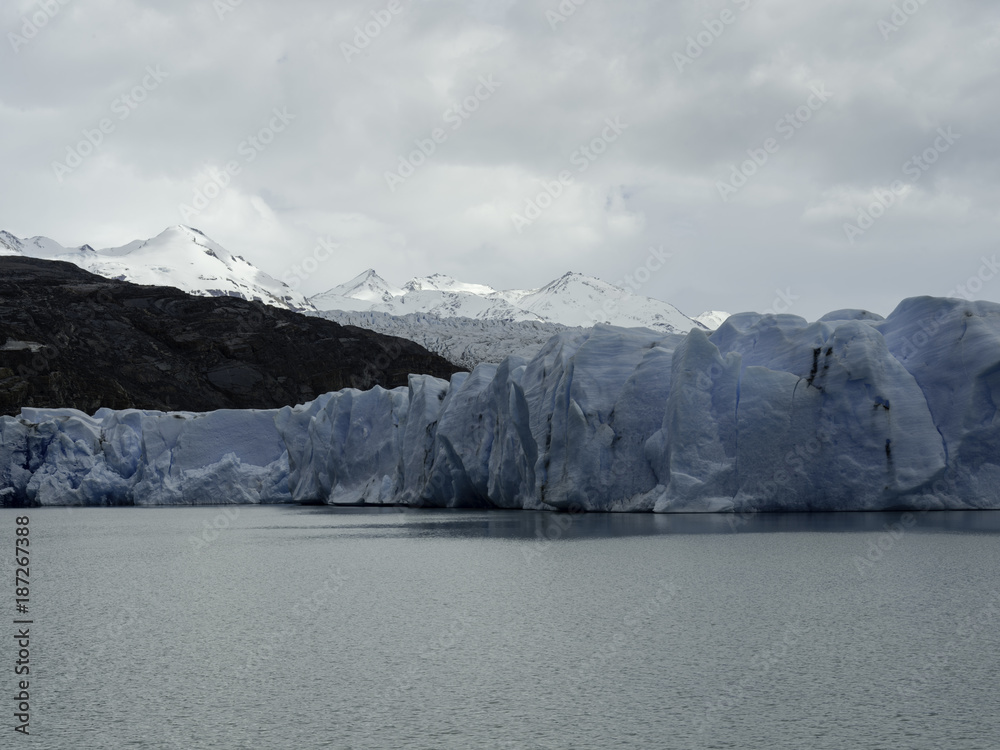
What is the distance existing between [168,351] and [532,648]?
76315 millimetres

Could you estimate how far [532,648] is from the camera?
22.5 feet

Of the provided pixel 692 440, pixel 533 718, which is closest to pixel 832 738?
pixel 533 718

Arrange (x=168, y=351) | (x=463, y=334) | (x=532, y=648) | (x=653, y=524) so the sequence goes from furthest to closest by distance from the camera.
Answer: (x=463, y=334) < (x=168, y=351) < (x=653, y=524) < (x=532, y=648)

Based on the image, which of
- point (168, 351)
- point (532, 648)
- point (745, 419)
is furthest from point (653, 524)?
point (168, 351)

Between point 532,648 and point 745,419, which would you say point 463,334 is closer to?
point 745,419

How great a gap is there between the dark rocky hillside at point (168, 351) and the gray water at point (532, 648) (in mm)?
58168

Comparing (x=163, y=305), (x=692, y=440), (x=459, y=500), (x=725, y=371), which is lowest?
(x=459, y=500)

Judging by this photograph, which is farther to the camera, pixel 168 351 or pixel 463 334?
pixel 463 334

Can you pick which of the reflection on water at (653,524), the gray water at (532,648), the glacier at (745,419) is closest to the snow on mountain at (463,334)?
the glacier at (745,419)

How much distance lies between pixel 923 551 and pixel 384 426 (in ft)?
76.2

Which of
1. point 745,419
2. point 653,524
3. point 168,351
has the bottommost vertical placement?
point 653,524

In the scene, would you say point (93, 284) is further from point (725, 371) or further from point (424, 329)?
point (725, 371)

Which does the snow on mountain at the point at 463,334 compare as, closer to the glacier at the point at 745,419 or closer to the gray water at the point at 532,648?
the glacier at the point at 745,419

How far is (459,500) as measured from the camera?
1142 inches
